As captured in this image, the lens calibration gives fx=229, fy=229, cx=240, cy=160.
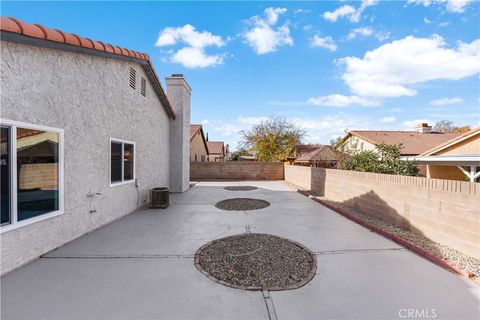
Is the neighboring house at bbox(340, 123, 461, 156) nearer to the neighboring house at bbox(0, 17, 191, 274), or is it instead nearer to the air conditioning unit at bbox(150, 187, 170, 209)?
the air conditioning unit at bbox(150, 187, 170, 209)

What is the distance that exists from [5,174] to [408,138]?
28.5m

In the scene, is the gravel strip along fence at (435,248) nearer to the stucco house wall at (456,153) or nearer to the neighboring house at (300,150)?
the stucco house wall at (456,153)

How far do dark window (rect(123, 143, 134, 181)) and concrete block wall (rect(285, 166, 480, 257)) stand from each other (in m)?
8.08

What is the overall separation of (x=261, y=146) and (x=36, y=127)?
2431 centimetres

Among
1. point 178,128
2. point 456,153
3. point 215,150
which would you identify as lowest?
point 456,153

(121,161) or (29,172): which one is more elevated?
(121,161)

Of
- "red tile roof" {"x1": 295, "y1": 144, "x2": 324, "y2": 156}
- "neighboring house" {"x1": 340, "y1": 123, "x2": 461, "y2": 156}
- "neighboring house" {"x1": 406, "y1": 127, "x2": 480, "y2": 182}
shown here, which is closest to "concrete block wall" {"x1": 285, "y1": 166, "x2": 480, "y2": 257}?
"neighboring house" {"x1": 406, "y1": 127, "x2": 480, "y2": 182}

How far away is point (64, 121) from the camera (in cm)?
493

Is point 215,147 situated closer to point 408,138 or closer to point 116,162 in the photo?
point 408,138

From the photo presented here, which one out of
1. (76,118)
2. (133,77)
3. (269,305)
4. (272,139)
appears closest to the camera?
(269,305)

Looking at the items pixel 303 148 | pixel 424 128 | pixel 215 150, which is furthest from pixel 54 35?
pixel 215 150

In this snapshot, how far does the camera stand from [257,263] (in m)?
4.05

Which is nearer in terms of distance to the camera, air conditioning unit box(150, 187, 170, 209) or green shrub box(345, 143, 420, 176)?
green shrub box(345, 143, 420, 176)

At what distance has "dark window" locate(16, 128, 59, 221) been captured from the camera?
158 inches
